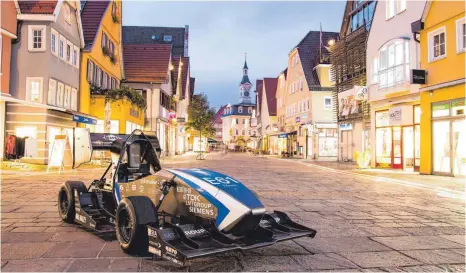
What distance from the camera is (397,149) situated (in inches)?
912

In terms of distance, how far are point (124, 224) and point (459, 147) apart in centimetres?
1628

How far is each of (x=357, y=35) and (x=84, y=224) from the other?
89.2 ft

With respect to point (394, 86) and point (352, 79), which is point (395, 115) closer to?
point (394, 86)

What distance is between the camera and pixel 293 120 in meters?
48.6

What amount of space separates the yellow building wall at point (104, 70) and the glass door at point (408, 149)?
59.4 feet

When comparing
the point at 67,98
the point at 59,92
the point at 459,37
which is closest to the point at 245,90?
the point at 67,98

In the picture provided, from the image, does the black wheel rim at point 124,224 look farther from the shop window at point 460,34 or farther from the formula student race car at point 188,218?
the shop window at point 460,34

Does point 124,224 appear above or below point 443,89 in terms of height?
below

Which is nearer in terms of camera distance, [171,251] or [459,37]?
[171,251]

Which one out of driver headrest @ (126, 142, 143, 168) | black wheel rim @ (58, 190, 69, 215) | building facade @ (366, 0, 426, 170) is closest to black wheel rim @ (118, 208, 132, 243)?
driver headrest @ (126, 142, 143, 168)

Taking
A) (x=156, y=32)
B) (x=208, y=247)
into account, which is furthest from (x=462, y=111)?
(x=156, y=32)

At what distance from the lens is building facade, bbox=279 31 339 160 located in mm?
39969

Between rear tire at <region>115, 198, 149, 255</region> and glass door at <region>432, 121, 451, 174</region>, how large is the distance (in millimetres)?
16560

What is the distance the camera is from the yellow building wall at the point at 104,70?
1035 inches
